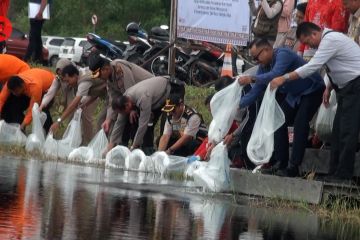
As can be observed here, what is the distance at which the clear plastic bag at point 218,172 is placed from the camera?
1217 cm

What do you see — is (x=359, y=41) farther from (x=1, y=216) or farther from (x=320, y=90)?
(x=1, y=216)

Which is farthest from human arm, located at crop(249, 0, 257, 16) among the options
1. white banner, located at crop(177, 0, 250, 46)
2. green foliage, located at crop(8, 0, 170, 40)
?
green foliage, located at crop(8, 0, 170, 40)

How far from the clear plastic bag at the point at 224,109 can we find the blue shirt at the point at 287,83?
10 cm

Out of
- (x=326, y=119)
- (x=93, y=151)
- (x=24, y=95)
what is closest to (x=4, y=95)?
(x=24, y=95)

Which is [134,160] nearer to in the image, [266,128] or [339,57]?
[266,128]

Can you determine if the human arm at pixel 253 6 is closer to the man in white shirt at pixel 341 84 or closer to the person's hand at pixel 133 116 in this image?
the person's hand at pixel 133 116

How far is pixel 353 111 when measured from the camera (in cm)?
1107

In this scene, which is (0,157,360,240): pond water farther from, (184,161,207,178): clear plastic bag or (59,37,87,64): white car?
(59,37,87,64): white car

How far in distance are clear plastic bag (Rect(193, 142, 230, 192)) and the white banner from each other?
6.20 meters

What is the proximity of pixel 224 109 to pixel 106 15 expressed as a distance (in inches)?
1832

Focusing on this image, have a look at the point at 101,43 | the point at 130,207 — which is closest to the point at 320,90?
the point at 130,207

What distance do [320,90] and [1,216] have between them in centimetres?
422

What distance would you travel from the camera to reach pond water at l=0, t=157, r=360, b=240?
8.67 m

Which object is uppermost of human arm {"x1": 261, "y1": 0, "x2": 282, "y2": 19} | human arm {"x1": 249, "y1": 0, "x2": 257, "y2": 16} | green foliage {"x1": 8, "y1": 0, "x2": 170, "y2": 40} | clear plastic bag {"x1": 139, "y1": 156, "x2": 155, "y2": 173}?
green foliage {"x1": 8, "y1": 0, "x2": 170, "y2": 40}
